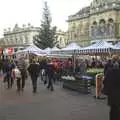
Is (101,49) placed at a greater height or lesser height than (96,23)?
lesser

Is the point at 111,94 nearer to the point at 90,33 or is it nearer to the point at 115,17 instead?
the point at 115,17

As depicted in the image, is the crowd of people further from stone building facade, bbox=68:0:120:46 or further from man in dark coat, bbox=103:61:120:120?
stone building facade, bbox=68:0:120:46

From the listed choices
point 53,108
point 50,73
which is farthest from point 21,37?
point 53,108

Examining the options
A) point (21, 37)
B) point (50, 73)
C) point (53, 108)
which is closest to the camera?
point (53, 108)

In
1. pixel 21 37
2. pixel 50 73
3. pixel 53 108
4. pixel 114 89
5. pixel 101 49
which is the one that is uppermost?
pixel 21 37

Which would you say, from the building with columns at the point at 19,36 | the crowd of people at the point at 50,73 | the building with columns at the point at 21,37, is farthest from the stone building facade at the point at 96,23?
the crowd of people at the point at 50,73

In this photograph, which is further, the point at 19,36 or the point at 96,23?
the point at 19,36

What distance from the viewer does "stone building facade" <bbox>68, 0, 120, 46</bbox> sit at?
73375 millimetres

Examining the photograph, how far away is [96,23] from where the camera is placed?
78562 millimetres

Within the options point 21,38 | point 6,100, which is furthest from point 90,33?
point 6,100

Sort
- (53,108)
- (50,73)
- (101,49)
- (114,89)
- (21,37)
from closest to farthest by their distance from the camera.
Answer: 1. (114,89)
2. (53,108)
3. (50,73)
4. (101,49)
5. (21,37)

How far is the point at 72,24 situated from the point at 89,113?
78.3 m

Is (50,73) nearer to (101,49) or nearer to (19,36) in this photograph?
(101,49)

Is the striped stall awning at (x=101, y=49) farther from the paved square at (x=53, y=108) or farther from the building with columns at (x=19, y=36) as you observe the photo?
the building with columns at (x=19, y=36)
